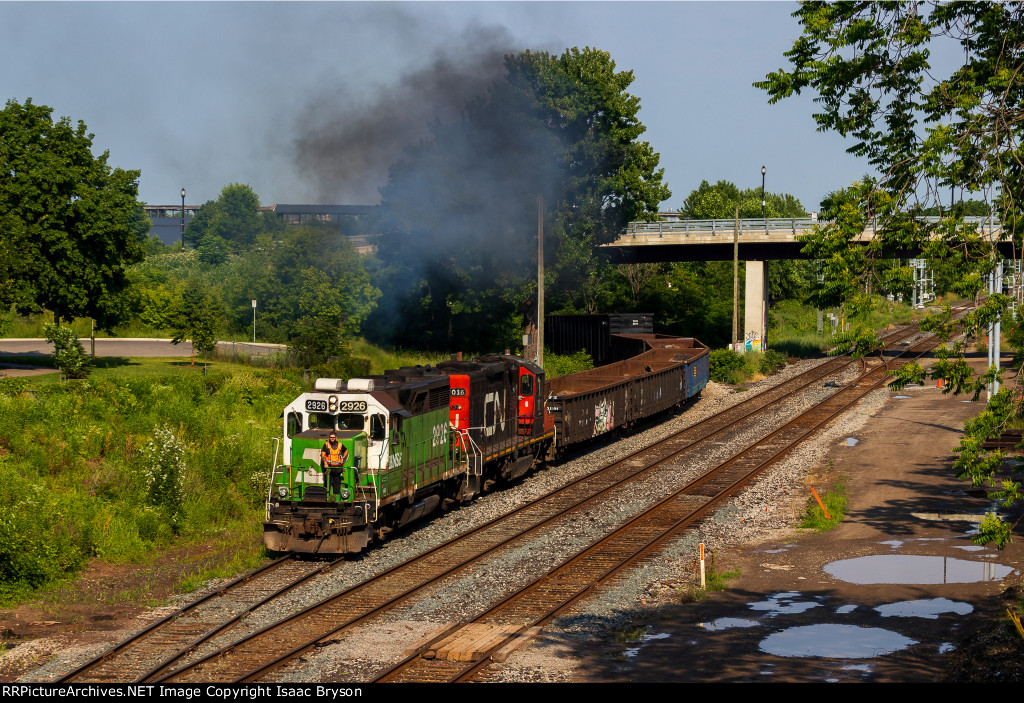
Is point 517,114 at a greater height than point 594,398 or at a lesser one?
greater

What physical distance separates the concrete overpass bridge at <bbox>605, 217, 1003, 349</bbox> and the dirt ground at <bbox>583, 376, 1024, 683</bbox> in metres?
34.6

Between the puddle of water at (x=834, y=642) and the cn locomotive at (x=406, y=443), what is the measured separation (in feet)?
26.3

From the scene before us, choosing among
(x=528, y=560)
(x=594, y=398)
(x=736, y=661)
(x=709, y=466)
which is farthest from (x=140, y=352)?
(x=736, y=661)

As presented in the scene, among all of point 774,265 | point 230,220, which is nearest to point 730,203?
point 774,265

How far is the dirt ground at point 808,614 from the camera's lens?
1264 cm

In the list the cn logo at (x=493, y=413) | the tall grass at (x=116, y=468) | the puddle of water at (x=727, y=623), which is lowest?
the puddle of water at (x=727, y=623)

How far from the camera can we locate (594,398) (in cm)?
3141

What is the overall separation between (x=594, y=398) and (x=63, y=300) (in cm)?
2243

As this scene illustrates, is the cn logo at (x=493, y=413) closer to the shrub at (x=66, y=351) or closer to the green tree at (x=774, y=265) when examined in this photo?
the shrub at (x=66, y=351)

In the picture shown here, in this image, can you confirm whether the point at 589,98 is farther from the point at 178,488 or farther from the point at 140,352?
the point at 178,488

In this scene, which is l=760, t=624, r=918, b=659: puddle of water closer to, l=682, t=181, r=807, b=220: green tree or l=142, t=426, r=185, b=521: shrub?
l=142, t=426, r=185, b=521: shrub

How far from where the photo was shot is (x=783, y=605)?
15.9 m

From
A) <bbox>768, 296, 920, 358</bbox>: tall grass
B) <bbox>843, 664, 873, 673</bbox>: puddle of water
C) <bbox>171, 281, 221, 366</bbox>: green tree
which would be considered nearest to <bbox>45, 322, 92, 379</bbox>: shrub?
<bbox>171, 281, 221, 366</bbox>: green tree

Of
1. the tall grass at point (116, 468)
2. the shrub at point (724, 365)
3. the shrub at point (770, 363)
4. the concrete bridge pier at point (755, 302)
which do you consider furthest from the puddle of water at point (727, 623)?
the concrete bridge pier at point (755, 302)
